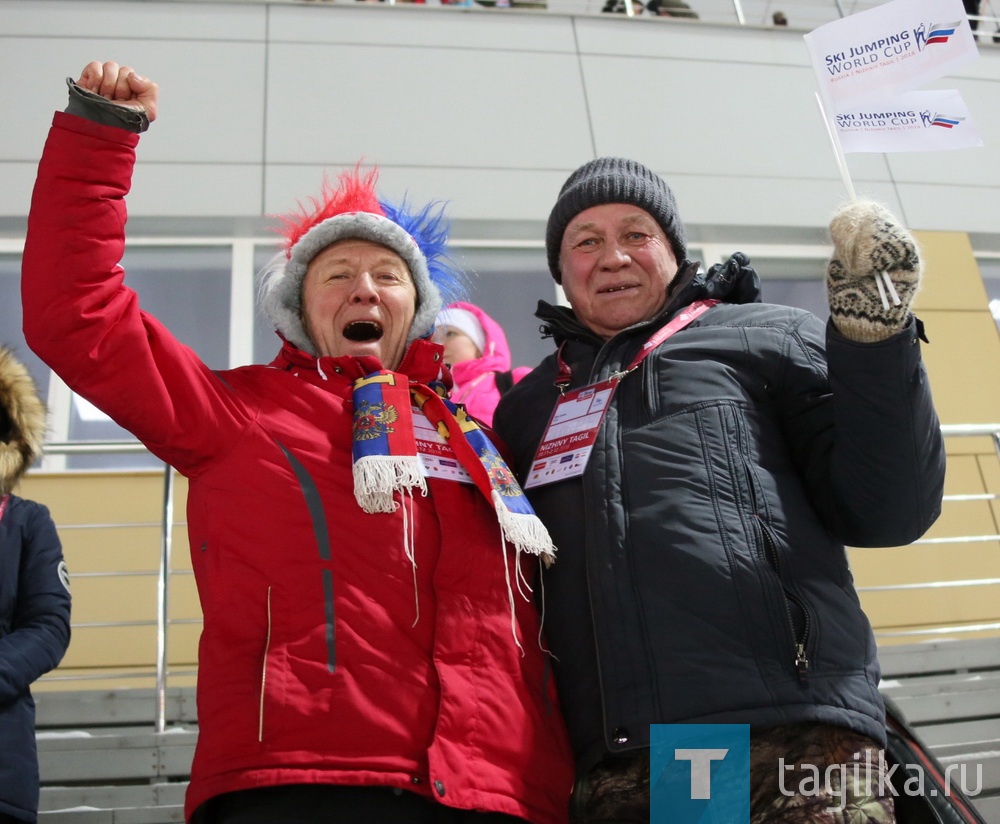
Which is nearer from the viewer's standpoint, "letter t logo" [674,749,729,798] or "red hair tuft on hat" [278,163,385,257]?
"letter t logo" [674,749,729,798]

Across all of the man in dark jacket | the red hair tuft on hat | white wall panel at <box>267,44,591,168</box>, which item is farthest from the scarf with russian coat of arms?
white wall panel at <box>267,44,591,168</box>

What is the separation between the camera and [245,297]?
543 centimetres

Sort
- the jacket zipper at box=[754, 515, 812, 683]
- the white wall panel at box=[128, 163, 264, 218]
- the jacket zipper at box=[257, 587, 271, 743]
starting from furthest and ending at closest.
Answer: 1. the white wall panel at box=[128, 163, 264, 218]
2. the jacket zipper at box=[754, 515, 812, 683]
3. the jacket zipper at box=[257, 587, 271, 743]

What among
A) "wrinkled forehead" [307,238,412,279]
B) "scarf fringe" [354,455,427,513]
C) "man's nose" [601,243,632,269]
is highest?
"wrinkled forehead" [307,238,412,279]

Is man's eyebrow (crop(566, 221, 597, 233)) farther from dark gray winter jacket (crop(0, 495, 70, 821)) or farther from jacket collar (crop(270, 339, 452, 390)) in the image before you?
dark gray winter jacket (crop(0, 495, 70, 821))

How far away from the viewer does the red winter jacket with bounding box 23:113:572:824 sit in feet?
4.39

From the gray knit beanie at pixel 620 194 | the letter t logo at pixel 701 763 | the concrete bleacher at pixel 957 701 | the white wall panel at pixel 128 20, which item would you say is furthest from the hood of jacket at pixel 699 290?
the white wall panel at pixel 128 20

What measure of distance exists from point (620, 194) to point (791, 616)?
102cm

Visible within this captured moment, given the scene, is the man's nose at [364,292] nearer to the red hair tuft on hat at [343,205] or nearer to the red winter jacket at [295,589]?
the red hair tuft on hat at [343,205]

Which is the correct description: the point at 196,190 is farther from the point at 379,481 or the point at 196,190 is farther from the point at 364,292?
the point at 379,481

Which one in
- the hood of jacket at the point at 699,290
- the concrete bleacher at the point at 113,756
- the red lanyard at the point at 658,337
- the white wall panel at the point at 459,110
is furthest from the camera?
the white wall panel at the point at 459,110

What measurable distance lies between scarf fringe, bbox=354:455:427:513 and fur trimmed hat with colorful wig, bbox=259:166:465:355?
454 mm

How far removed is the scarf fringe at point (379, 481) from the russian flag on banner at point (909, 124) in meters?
1.07

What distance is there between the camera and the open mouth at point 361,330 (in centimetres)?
187
